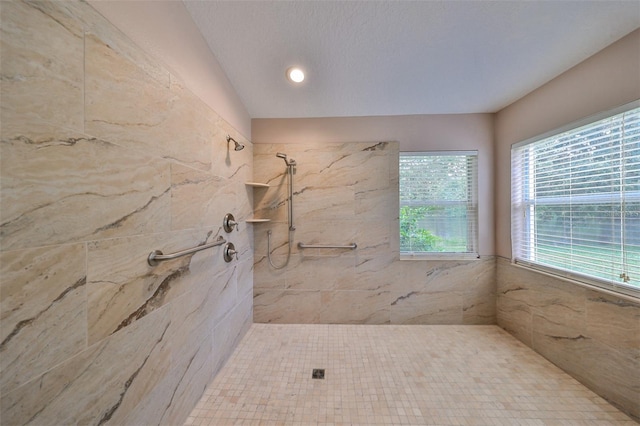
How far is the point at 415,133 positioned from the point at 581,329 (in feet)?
6.06

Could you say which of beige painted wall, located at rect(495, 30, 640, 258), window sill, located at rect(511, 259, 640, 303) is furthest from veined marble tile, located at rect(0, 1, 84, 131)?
window sill, located at rect(511, 259, 640, 303)

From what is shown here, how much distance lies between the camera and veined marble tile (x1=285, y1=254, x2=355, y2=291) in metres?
2.14

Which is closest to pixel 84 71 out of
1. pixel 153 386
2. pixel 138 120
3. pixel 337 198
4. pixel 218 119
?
pixel 138 120

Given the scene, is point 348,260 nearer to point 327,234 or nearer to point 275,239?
point 327,234

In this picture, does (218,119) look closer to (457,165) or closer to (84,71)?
(84,71)

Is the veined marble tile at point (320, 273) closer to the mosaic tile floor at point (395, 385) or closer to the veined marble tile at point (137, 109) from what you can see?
the mosaic tile floor at point (395, 385)


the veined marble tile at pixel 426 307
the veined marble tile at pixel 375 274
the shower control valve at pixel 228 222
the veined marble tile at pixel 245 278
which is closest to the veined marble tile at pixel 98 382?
the shower control valve at pixel 228 222

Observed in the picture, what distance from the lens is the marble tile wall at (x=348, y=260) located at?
6.92 ft

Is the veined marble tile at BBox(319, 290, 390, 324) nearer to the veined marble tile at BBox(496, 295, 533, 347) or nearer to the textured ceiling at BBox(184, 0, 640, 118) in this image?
the veined marble tile at BBox(496, 295, 533, 347)

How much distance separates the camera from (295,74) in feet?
5.42

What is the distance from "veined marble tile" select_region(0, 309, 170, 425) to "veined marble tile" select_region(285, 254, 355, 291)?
Result: 1.21m

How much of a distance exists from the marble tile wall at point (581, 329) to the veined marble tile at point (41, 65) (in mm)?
2655

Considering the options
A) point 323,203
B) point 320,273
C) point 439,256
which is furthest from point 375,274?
point 323,203

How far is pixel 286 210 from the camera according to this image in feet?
7.07
